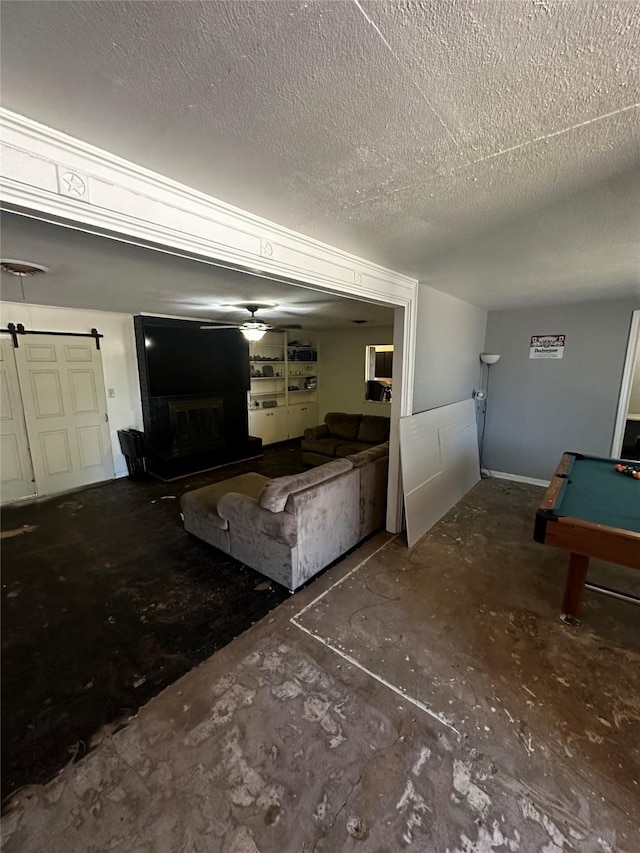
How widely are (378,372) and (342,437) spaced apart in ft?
6.20

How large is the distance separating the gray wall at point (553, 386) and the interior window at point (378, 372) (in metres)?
2.17

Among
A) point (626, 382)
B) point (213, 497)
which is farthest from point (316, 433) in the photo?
point (626, 382)

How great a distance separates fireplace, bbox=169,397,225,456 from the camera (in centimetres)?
534

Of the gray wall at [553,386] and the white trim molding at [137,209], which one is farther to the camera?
the gray wall at [553,386]

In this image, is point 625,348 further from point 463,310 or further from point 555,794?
point 555,794

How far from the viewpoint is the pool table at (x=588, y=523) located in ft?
6.15

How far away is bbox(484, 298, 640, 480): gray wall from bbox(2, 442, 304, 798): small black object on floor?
391 cm

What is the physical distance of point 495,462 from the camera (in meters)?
5.02

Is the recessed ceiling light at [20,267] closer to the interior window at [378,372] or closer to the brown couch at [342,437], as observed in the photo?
the brown couch at [342,437]

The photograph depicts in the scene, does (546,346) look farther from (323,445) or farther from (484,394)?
(323,445)

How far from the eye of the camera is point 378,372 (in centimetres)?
694

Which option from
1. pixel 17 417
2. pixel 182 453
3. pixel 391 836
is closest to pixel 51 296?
pixel 17 417

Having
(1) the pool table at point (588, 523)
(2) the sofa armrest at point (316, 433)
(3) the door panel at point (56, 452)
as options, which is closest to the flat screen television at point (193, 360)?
(3) the door panel at point (56, 452)

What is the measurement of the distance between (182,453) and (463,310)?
4.45 metres
